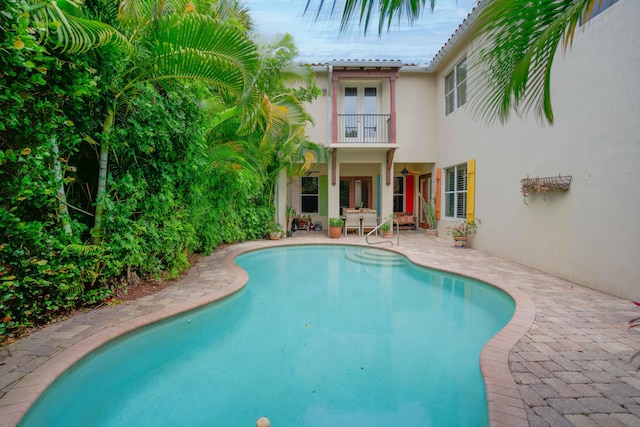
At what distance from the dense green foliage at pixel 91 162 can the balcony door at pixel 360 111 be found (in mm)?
6281

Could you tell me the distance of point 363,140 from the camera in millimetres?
12273

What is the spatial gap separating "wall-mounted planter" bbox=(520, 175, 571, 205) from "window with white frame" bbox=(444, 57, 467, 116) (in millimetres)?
4317

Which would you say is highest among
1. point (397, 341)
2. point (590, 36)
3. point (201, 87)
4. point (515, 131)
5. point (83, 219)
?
point (590, 36)

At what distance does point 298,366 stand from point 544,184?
18.1ft

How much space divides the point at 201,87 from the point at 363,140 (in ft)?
24.5

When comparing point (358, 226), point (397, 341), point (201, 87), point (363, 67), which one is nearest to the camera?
point (397, 341)

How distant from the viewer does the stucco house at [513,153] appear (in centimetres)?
466

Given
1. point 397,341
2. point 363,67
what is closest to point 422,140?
point 363,67

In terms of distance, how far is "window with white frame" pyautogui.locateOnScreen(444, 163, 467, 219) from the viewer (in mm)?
10367

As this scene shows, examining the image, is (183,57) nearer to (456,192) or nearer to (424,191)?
(456,192)

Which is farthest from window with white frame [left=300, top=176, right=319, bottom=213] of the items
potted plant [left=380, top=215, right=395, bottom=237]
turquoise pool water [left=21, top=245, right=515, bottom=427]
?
turquoise pool water [left=21, top=245, right=515, bottom=427]

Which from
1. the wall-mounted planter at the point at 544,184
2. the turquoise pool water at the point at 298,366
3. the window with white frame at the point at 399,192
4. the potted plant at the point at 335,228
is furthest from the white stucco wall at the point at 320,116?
the turquoise pool water at the point at 298,366

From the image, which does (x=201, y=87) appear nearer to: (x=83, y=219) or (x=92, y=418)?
(x=83, y=219)

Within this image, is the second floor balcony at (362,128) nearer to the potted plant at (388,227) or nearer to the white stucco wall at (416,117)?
Answer: the white stucco wall at (416,117)
